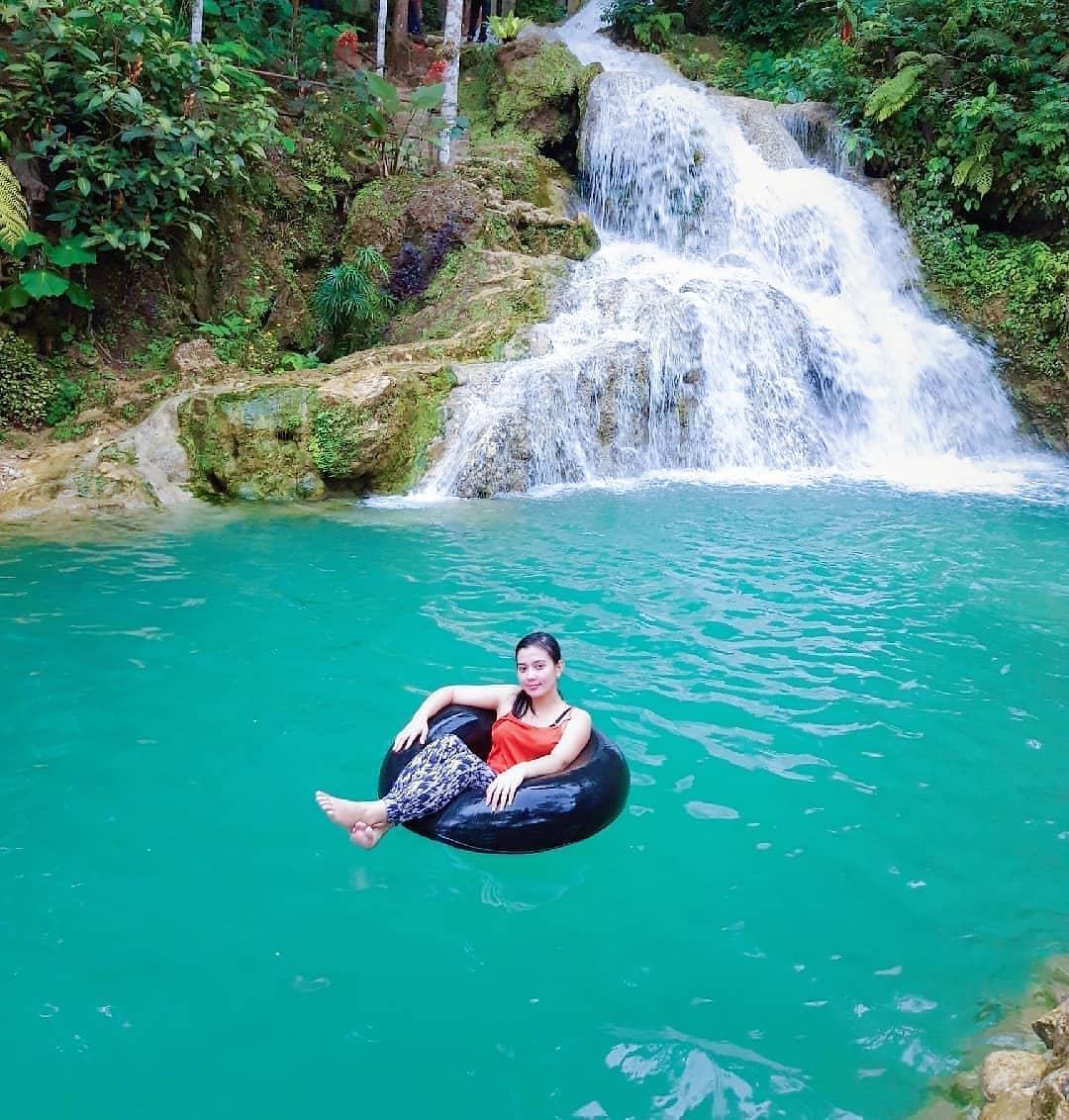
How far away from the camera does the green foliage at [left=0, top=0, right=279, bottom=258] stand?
9.71m

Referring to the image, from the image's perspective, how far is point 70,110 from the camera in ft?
33.3

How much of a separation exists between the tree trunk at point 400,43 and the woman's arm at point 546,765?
18604mm

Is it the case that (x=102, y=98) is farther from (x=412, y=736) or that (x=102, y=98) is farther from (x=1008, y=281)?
(x=1008, y=281)

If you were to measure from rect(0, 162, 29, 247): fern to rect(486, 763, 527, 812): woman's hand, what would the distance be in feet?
25.0

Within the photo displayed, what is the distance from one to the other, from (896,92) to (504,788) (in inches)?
595

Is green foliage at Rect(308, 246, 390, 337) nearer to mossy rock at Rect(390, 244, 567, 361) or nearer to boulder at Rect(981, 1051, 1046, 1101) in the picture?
mossy rock at Rect(390, 244, 567, 361)

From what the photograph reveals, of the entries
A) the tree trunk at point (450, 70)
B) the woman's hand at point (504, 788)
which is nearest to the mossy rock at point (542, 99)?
the tree trunk at point (450, 70)

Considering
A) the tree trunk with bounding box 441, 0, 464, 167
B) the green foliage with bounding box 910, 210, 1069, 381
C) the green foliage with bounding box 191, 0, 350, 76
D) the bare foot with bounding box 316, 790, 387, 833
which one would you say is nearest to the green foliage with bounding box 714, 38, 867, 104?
the green foliage with bounding box 910, 210, 1069, 381

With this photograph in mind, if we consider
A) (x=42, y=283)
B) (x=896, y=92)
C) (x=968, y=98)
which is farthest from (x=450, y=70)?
(x=968, y=98)

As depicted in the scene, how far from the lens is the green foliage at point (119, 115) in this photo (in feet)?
31.9

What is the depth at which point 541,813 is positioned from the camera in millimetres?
3340

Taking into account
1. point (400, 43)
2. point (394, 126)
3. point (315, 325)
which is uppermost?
point (400, 43)

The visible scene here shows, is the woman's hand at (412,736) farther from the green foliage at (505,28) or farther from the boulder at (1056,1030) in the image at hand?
the green foliage at (505,28)

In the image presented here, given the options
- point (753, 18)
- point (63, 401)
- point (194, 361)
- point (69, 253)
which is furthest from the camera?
point (753, 18)
